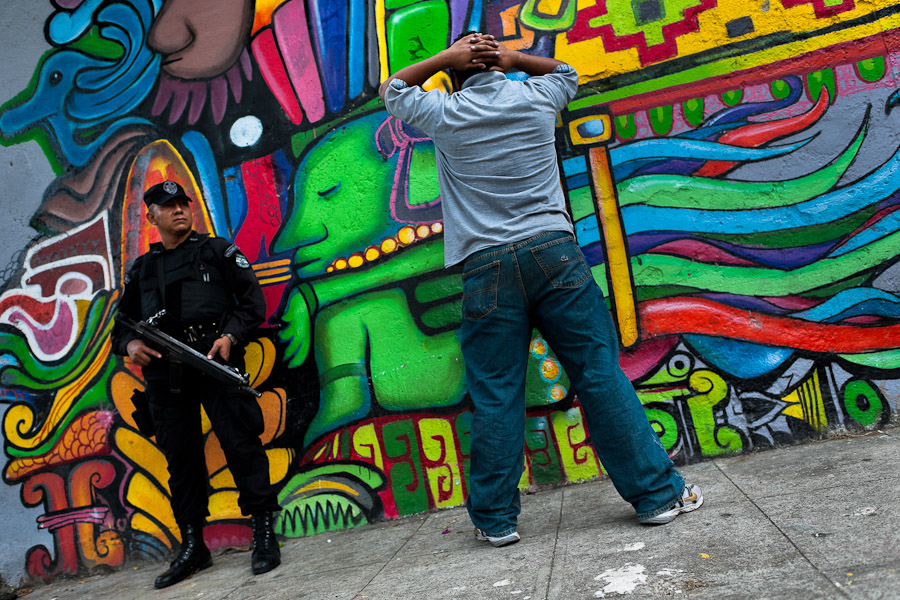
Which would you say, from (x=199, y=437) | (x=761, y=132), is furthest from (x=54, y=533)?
(x=761, y=132)

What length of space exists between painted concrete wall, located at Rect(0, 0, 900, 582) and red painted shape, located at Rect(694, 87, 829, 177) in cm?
1

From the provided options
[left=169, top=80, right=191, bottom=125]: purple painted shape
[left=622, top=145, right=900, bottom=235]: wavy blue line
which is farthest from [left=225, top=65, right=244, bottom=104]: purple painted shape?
[left=622, top=145, right=900, bottom=235]: wavy blue line

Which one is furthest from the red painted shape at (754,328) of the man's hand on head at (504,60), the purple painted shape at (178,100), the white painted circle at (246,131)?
the purple painted shape at (178,100)

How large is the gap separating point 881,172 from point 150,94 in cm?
406

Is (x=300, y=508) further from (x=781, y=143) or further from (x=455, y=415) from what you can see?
(x=781, y=143)

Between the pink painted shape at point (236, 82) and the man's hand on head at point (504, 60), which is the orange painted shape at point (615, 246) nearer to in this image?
the man's hand on head at point (504, 60)

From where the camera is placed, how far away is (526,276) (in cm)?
248

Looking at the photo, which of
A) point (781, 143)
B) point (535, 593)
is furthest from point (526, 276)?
point (781, 143)

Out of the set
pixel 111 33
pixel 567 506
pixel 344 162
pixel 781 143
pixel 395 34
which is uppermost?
pixel 111 33

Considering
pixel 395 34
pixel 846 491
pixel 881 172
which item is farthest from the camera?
pixel 395 34

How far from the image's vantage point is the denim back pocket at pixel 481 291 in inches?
98.6

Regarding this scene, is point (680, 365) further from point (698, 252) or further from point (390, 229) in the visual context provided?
point (390, 229)

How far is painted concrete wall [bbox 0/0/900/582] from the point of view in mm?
3125

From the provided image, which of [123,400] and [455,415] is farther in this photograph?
[123,400]
